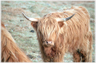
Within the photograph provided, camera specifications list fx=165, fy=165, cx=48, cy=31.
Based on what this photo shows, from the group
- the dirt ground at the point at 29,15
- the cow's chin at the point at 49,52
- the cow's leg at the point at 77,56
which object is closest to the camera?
the cow's chin at the point at 49,52

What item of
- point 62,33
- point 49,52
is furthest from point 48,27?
point 49,52

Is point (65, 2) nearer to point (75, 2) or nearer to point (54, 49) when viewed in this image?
point (75, 2)

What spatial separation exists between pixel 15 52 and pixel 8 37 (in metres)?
0.14

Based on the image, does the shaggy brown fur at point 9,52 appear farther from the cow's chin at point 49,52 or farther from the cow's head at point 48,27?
the cow's chin at point 49,52

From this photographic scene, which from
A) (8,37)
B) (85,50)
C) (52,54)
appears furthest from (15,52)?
(85,50)

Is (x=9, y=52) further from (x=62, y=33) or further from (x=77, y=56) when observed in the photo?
(x=77, y=56)

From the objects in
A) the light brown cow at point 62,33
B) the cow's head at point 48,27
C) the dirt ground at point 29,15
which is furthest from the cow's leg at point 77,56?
the cow's head at point 48,27

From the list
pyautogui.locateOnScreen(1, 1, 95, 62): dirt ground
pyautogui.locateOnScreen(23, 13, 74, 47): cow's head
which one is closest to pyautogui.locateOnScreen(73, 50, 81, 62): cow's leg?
pyautogui.locateOnScreen(1, 1, 95, 62): dirt ground

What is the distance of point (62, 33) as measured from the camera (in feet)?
8.91

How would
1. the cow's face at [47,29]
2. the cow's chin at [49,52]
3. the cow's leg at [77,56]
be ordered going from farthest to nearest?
1. the cow's leg at [77,56]
2. the cow's chin at [49,52]
3. the cow's face at [47,29]

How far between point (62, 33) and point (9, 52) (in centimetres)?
165

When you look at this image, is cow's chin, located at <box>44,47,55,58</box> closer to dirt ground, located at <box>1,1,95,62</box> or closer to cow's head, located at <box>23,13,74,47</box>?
cow's head, located at <box>23,13,74,47</box>

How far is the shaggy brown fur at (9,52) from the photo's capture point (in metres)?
1.12

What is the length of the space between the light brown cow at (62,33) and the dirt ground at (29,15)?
4.67 ft
